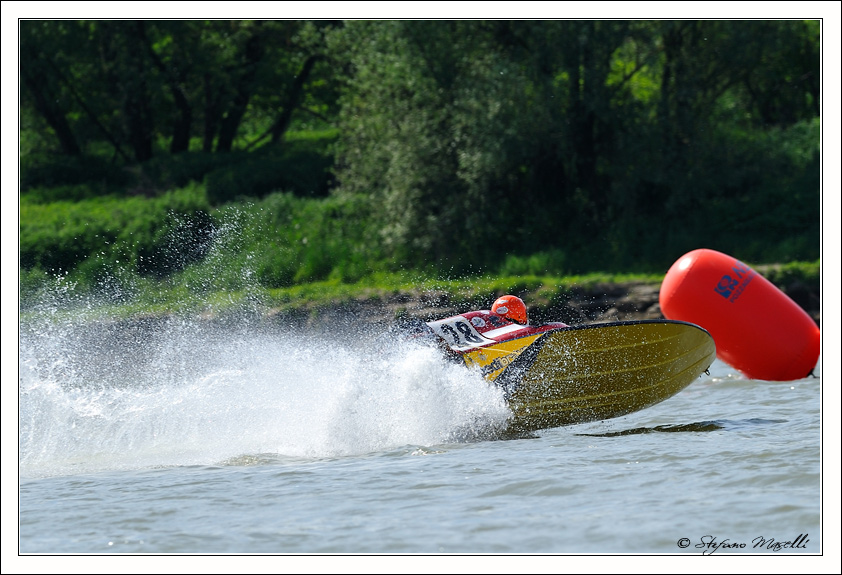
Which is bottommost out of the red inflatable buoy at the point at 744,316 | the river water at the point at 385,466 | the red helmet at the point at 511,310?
the river water at the point at 385,466

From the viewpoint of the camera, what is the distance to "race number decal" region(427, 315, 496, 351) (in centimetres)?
841

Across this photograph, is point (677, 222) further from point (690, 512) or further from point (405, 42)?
point (690, 512)

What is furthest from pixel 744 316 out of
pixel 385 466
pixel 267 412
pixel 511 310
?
pixel 267 412

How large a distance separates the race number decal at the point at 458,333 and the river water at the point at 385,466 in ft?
0.78

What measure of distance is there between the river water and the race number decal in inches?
9.4

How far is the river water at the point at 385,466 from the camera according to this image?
18.4ft

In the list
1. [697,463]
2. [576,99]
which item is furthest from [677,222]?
[697,463]

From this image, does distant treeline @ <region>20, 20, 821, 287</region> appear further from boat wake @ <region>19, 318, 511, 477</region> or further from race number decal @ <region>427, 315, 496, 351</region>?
race number decal @ <region>427, 315, 496, 351</region>

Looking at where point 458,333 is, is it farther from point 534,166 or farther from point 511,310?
point 534,166

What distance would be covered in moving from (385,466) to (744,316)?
471cm

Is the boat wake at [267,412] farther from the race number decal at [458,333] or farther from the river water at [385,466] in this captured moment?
the race number decal at [458,333]

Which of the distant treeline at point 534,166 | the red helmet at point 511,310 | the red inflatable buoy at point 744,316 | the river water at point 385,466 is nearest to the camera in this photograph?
the river water at point 385,466

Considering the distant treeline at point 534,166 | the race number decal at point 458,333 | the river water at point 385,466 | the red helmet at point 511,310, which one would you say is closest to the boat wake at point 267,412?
the river water at point 385,466

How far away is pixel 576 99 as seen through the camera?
20094 millimetres
